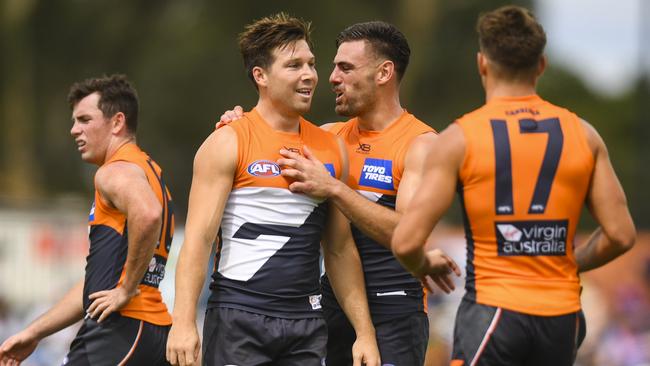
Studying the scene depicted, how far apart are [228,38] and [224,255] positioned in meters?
34.1

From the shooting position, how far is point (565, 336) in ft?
17.6

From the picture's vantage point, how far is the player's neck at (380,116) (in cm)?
709

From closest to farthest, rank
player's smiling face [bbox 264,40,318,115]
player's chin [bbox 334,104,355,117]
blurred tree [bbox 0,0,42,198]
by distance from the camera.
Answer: player's smiling face [bbox 264,40,318,115], player's chin [bbox 334,104,355,117], blurred tree [bbox 0,0,42,198]

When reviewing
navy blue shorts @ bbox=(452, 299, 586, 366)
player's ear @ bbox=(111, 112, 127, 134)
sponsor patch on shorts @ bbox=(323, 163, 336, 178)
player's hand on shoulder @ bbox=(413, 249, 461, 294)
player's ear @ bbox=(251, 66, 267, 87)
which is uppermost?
player's ear @ bbox=(251, 66, 267, 87)

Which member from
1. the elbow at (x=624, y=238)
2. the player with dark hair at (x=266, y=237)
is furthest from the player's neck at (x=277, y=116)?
the elbow at (x=624, y=238)

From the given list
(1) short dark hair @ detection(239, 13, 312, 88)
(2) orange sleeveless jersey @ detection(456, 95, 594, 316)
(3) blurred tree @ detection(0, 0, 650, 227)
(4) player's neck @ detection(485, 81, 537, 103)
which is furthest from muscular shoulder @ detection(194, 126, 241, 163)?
(3) blurred tree @ detection(0, 0, 650, 227)

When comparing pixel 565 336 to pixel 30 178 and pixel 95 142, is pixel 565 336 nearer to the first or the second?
pixel 95 142

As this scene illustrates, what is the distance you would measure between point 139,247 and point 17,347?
131cm

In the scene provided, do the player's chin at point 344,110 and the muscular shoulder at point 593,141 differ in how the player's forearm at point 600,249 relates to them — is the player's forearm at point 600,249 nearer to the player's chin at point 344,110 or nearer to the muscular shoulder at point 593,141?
the muscular shoulder at point 593,141

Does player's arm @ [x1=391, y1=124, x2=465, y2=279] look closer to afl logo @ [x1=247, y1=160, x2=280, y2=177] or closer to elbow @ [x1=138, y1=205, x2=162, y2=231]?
afl logo @ [x1=247, y1=160, x2=280, y2=177]

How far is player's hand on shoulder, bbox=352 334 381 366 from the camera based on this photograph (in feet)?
21.2

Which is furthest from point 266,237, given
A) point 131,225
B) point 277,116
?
point 131,225

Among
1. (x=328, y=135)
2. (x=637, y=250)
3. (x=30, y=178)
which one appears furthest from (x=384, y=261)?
(x=30, y=178)

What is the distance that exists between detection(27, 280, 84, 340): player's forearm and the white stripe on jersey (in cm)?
142
